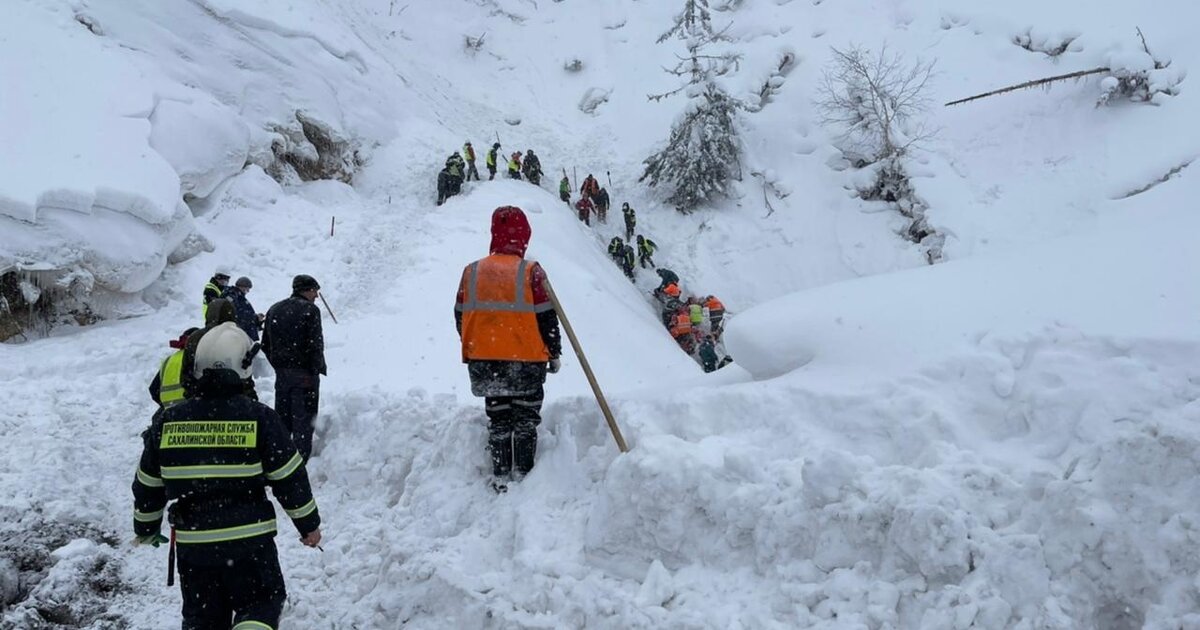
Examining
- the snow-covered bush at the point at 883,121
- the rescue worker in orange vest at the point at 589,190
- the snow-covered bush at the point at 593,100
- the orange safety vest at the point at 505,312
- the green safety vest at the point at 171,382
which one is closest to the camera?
the orange safety vest at the point at 505,312

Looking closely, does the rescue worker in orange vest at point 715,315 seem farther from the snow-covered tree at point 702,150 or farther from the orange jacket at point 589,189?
the orange jacket at point 589,189

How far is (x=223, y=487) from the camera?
2.82 metres

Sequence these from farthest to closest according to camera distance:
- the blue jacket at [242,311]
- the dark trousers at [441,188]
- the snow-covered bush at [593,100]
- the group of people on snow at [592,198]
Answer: the snow-covered bush at [593,100] → the group of people on snow at [592,198] → the dark trousers at [441,188] → the blue jacket at [242,311]

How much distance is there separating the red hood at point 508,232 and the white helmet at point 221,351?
1711 millimetres

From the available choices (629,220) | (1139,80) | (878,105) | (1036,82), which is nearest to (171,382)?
(629,220)

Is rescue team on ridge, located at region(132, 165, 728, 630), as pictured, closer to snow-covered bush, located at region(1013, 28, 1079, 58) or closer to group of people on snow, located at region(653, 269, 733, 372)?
group of people on snow, located at region(653, 269, 733, 372)

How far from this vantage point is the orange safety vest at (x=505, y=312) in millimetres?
4133

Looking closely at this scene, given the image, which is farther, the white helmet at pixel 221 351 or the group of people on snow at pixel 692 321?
the group of people on snow at pixel 692 321

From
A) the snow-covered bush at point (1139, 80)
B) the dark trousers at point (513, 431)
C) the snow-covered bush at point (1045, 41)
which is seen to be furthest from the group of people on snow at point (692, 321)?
the snow-covered bush at point (1045, 41)

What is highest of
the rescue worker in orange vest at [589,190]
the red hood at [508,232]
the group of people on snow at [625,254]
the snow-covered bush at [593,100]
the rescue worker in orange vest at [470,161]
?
the snow-covered bush at [593,100]

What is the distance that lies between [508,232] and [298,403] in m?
2.48

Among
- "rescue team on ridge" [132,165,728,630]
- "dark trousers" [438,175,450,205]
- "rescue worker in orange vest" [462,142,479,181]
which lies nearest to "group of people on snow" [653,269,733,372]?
"dark trousers" [438,175,450,205]

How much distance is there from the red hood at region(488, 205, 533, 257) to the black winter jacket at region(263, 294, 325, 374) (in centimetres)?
196

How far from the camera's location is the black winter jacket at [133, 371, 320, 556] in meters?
2.79
